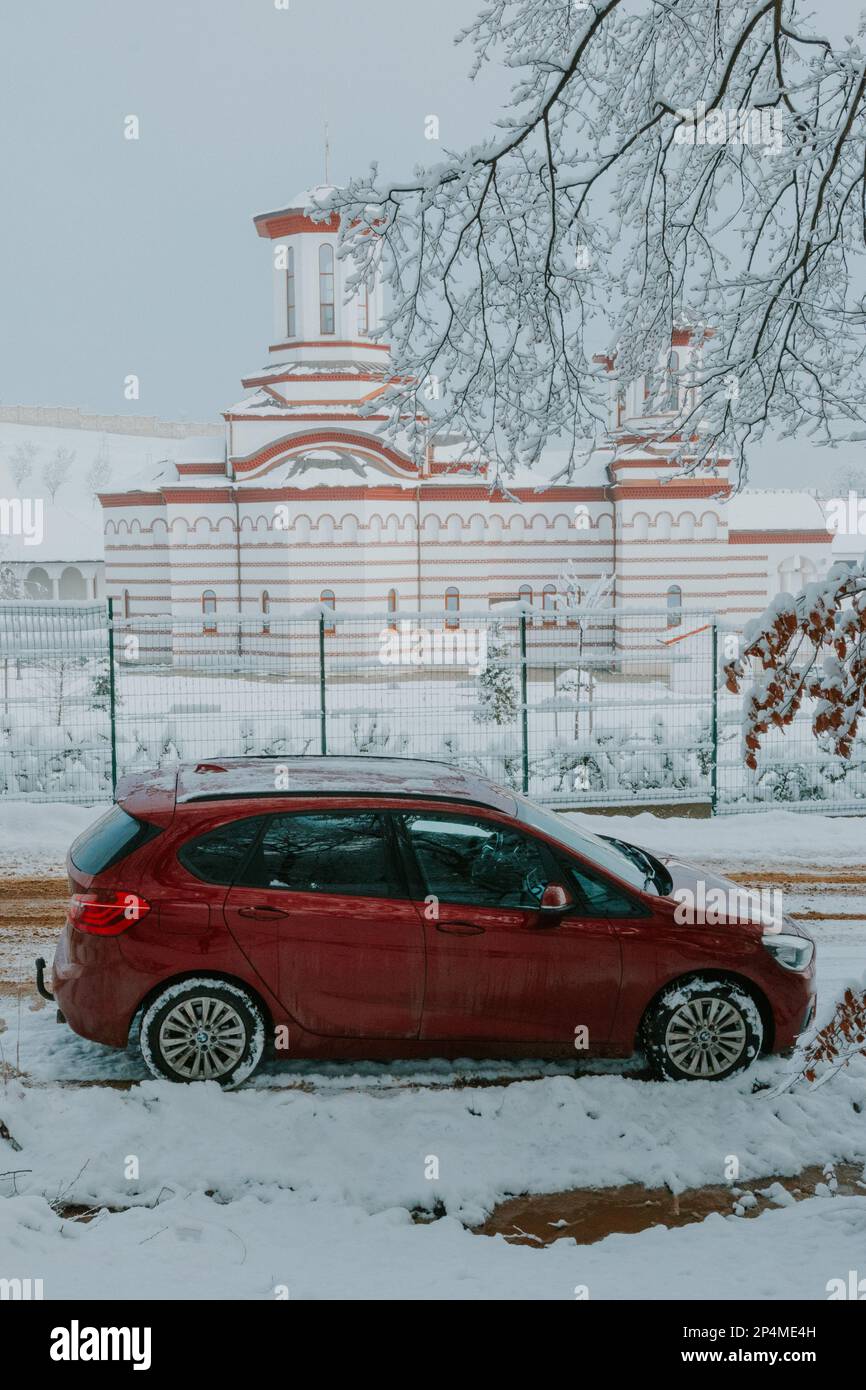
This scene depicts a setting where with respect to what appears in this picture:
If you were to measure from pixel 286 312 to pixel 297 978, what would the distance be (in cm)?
4005

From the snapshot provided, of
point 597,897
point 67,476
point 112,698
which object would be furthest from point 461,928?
point 67,476

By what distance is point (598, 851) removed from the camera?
721 centimetres

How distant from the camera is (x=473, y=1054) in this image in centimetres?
669

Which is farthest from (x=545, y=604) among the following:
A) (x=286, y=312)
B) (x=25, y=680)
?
(x=25, y=680)

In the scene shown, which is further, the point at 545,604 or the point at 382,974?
the point at 545,604

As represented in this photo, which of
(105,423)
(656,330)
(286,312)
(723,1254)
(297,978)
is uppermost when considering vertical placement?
(105,423)

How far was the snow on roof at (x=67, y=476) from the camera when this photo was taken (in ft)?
300

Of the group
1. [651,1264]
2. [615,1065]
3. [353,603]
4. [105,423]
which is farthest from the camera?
[105,423]

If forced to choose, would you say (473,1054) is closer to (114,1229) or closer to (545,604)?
(114,1229)

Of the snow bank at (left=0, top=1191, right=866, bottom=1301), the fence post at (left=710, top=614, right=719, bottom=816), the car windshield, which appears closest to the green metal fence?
the fence post at (left=710, top=614, right=719, bottom=816)

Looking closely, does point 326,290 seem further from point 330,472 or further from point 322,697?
point 322,697

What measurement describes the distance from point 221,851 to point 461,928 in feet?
4.24

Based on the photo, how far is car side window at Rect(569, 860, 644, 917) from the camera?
6.69 metres

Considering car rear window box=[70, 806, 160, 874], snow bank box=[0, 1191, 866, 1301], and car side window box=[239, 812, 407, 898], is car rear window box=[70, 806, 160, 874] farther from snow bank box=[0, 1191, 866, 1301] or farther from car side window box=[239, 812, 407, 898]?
snow bank box=[0, 1191, 866, 1301]
